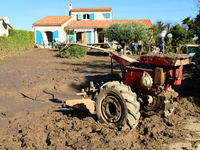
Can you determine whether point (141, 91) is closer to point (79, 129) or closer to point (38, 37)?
point (79, 129)

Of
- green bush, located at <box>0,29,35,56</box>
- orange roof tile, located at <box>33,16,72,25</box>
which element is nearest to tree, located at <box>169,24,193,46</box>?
orange roof tile, located at <box>33,16,72,25</box>

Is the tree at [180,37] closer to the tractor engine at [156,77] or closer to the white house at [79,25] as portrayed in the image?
the white house at [79,25]

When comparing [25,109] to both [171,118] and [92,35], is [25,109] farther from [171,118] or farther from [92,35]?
[92,35]

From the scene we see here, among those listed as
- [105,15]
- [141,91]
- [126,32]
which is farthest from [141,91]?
[105,15]

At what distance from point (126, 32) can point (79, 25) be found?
1208 centimetres

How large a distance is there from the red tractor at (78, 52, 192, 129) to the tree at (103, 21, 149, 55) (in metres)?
18.0

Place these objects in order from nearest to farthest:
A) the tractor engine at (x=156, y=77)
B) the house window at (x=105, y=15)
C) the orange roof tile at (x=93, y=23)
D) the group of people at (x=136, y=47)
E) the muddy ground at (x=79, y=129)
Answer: the muddy ground at (x=79, y=129) < the tractor engine at (x=156, y=77) < the group of people at (x=136, y=47) < the orange roof tile at (x=93, y=23) < the house window at (x=105, y=15)

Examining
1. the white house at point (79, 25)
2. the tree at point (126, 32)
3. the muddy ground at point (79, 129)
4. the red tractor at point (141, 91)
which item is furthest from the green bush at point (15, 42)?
the red tractor at point (141, 91)

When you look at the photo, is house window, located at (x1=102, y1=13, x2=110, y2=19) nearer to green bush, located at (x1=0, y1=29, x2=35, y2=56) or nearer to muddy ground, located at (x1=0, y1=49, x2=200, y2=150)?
green bush, located at (x1=0, y1=29, x2=35, y2=56)

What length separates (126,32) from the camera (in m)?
23.3

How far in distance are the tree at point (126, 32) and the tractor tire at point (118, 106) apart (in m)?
18.8

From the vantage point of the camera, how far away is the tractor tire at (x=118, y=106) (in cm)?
454

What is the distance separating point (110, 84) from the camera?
4.90 meters

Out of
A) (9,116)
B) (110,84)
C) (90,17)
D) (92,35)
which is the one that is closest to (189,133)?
(110,84)
